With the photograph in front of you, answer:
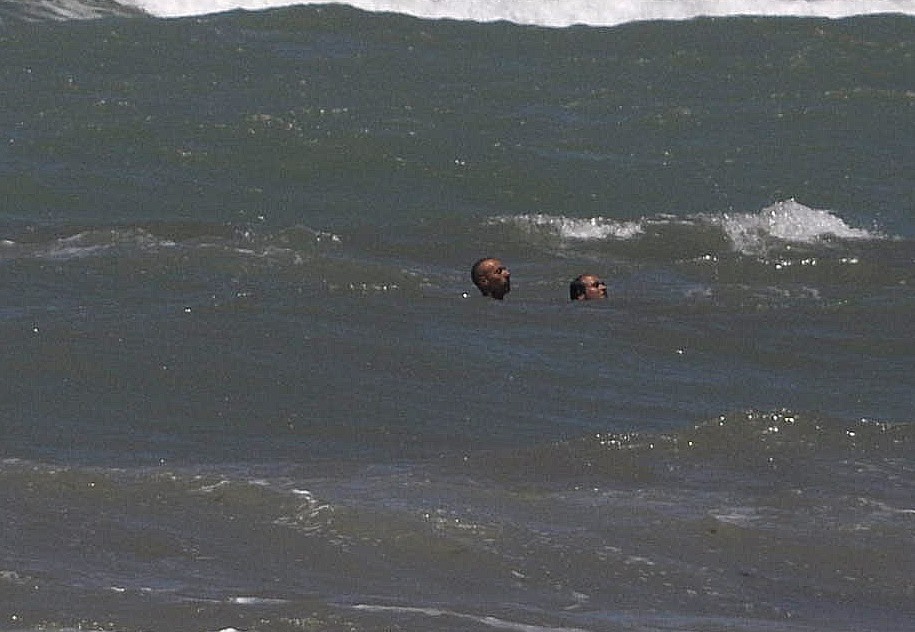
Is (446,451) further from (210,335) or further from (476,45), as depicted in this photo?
(476,45)

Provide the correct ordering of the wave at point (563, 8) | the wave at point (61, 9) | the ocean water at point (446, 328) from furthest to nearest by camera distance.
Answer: the wave at point (563, 8)
the wave at point (61, 9)
the ocean water at point (446, 328)

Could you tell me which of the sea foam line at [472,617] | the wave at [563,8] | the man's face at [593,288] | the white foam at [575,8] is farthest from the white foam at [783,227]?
the white foam at [575,8]

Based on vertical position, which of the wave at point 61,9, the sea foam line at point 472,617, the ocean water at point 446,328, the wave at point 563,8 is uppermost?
the wave at point 563,8

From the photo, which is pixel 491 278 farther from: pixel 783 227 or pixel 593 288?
pixel 783 227

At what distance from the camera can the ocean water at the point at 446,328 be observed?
934cm

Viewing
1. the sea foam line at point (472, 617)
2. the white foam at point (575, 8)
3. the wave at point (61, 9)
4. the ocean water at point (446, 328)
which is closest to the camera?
the sea foam line at point (472, 617)

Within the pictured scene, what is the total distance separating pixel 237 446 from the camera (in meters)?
11.4

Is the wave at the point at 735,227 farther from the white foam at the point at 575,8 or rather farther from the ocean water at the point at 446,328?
the white foam at the point at 575,8

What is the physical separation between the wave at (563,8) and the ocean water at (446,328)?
2.04 metres

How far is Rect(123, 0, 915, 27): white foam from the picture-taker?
29.6 metres

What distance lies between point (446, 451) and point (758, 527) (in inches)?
77.2

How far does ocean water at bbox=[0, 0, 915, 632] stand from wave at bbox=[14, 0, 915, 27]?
2.04m

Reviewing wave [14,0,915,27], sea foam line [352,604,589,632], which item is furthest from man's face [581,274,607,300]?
wave [14,0,915,27]

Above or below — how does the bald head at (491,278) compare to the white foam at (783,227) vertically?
below
